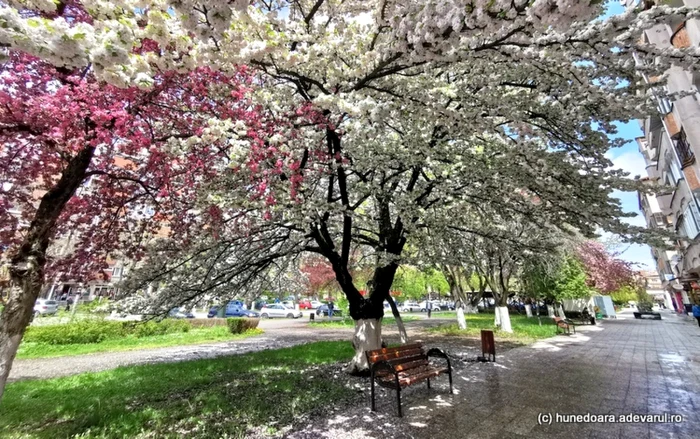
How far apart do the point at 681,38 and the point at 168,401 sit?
16813mm

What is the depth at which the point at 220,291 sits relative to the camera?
9.02 m

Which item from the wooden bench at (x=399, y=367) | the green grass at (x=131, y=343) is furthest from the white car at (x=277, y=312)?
the wooden bench at (x=399, y=367)

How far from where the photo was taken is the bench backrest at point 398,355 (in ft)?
19.6

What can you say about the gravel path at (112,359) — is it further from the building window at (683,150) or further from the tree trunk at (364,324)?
the building window at (683,150)

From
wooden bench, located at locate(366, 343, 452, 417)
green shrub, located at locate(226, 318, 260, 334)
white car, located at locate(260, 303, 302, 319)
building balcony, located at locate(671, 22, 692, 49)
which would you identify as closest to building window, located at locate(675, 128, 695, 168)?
building balcony, located at locate(671, 22, 692, 49)

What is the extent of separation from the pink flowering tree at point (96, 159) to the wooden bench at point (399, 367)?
4.21m

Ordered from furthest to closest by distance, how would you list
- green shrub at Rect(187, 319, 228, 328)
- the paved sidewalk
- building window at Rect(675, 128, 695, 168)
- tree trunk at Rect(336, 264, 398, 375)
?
green shrub at Rect(187, 319, 228, 328) → building window at Rect(675, 128, 695, 168) → tree trunk at Rect(336, 264, 398, 375) → the paved sidewalk

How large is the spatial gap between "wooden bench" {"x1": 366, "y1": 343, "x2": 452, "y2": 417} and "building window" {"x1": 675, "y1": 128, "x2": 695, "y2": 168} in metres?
13.2

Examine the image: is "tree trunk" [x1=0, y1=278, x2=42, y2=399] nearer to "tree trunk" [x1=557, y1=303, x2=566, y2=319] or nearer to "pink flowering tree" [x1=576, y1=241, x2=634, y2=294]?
"pink flowering tree" [x1=576, y1=241, x2=634, y2=294]

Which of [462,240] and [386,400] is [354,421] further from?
[462,240]

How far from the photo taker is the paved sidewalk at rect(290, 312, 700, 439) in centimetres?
459

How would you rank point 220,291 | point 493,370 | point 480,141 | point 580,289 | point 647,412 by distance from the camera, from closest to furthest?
point 647,412 → point 480,141 → point 493,370 → point 220,291 → point 580,289

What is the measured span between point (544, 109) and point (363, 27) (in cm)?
389

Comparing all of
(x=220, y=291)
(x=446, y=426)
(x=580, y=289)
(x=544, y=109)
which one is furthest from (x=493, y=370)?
(x=580, y=289)
